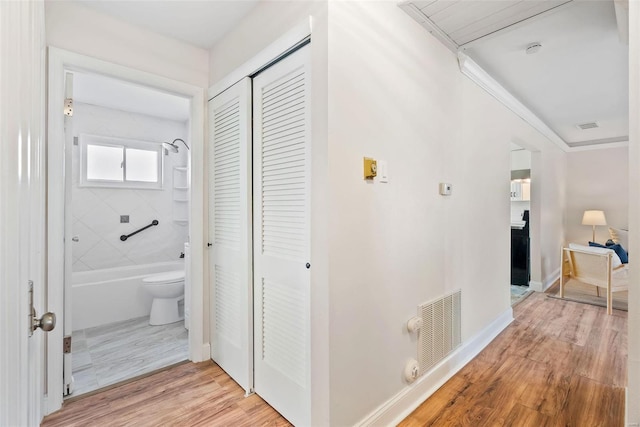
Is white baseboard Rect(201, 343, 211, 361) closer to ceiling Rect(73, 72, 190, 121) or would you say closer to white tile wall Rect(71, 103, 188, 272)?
white tile wall Rect(71, 103, 188, 272)

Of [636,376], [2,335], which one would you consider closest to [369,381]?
[636,376]

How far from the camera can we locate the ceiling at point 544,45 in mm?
1803

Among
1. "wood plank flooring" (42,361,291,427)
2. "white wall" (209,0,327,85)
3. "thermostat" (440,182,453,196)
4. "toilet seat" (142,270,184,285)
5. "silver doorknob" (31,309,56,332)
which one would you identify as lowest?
"wood plank flooring" (42,361,291,427)

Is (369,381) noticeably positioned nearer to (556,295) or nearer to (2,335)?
(2,335)

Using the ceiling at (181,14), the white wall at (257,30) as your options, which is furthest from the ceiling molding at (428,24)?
the ceiling at (181,14)

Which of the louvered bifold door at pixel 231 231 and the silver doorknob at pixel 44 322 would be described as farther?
the louvered bifold door at pixel 231 231

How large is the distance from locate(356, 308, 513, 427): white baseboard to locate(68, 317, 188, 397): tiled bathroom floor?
1.61 metres

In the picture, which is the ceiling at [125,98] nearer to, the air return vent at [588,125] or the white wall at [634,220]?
the white wall at [634,220]

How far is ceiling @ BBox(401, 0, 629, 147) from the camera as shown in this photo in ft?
5.91

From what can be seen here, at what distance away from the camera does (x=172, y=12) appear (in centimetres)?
192

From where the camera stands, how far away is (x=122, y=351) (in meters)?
2.52

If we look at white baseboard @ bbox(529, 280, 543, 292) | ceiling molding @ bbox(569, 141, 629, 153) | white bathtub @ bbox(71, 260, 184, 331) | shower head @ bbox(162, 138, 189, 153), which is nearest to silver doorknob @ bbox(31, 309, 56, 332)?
white bathtub @ bbox(71, 260, 184, 331)

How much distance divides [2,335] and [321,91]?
1.32 meters

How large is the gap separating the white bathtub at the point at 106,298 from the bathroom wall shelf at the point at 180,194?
91cm
